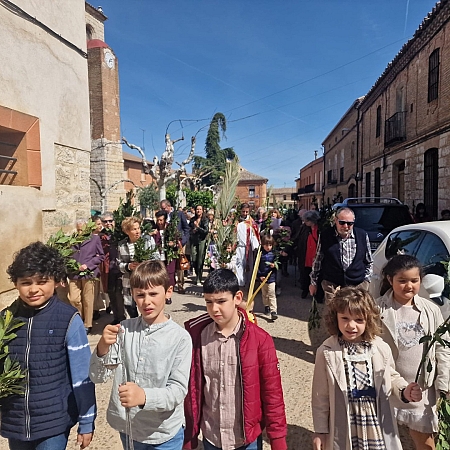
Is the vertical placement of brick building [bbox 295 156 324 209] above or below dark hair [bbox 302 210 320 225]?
above

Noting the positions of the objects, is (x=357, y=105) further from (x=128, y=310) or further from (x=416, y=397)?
(x=416, y=397)

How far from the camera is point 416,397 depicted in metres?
1.79

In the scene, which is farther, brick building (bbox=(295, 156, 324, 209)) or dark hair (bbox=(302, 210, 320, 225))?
brick building (bbox=(295, 156, 324, 209))

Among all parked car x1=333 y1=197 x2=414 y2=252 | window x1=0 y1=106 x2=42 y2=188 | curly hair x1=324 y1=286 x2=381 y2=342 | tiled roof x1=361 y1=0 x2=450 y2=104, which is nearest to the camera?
curly hair x1=324 y1=286 x2=381 y2=342

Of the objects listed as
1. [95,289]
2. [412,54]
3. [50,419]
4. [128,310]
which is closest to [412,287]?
[50,419]

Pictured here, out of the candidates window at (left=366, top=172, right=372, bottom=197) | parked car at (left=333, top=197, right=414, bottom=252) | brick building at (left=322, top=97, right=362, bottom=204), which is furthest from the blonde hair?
window at (left=366, top=172, right=372, bottom=197)

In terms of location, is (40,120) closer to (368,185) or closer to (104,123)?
(368,185)

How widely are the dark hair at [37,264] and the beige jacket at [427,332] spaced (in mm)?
2104

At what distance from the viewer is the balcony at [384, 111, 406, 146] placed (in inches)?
551

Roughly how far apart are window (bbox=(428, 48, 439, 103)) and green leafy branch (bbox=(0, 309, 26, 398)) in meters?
13.0

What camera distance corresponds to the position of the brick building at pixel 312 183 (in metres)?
37.3

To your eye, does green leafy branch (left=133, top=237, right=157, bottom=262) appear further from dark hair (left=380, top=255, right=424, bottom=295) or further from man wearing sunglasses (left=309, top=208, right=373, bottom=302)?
dark hair (left=380, top=255, right=424, bottom=295)

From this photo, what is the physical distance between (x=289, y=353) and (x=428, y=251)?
82.2 inches

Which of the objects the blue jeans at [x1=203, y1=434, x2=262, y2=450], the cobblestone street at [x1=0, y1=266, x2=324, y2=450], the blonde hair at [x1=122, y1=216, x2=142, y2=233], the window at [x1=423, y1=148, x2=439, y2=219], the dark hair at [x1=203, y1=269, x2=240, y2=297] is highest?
the window at [x1=423, y1=148, x2=439, y2=219]
